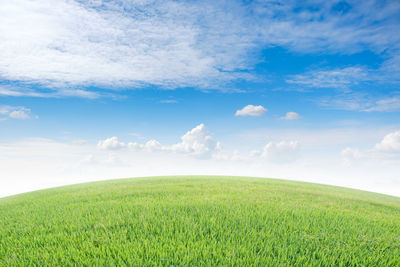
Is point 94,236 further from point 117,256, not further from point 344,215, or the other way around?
point 344,215

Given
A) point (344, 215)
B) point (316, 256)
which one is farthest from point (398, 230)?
point (316, 256)

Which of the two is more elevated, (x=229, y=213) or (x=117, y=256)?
(x=229, y=213)

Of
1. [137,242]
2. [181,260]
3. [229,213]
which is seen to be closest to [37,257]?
[137,242]

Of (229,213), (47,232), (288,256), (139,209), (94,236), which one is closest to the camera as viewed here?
(288,256)

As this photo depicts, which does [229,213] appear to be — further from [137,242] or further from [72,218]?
[72,218]

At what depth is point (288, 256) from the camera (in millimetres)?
3176

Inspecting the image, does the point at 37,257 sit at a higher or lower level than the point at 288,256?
lower

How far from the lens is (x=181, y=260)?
9.72 feet

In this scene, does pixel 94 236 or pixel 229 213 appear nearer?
pixel 94 236

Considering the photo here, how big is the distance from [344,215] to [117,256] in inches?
204

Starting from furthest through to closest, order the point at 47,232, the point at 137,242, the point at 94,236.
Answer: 1. the point at 47,232
2. the point at 94,236
3. the point at 137,242

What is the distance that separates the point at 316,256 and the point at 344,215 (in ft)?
9.27

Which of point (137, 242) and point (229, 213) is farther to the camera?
point (229, 213)

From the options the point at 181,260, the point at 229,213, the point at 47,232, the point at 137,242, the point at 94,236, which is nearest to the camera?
the point at 181,260
